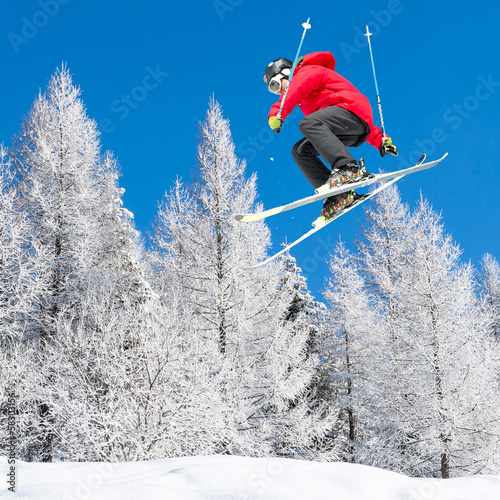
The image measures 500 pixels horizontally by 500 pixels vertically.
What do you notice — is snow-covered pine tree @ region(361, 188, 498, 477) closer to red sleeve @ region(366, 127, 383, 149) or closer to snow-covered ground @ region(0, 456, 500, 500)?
red sleeve @ region(366, 127, 383, 149)

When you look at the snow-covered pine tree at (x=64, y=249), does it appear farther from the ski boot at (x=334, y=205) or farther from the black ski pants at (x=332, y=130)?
the black ski pants at (x=332, y=130)

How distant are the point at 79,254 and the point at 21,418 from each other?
3400 millimetres

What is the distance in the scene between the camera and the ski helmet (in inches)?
145

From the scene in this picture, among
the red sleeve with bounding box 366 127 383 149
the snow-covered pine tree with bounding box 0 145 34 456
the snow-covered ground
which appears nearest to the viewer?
the snow-covered ground

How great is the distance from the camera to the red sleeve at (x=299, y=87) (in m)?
3.52

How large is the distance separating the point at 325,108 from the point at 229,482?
9.59 ft

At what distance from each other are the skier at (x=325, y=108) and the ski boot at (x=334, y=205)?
25cm

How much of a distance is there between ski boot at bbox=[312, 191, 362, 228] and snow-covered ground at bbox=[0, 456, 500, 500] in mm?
2253

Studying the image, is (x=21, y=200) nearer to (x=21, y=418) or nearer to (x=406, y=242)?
(x=21, y=418)

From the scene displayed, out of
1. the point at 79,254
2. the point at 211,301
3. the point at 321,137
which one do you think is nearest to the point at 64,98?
the point at 79,254

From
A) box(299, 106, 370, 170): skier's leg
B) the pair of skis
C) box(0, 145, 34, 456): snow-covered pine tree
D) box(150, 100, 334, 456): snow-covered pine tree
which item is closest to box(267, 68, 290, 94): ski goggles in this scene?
box(299, 106, 370, 170): skier's leg

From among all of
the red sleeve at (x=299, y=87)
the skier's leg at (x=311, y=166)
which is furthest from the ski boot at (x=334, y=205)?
the red sleeve at (x=299, y=87)

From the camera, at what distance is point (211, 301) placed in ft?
31.4

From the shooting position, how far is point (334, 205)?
4148 millimetres
